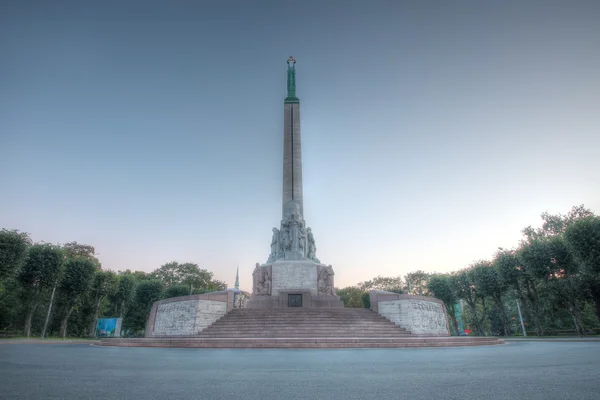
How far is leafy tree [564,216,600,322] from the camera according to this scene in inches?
869

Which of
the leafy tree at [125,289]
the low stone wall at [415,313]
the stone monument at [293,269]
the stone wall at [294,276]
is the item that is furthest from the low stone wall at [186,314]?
the leafy tree at [125,289]

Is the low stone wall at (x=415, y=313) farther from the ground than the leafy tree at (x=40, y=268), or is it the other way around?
the leafy tree at (x=40, y=268)

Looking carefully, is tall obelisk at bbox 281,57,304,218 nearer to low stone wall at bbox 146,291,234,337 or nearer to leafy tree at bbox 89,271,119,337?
low stone wall at bbox 146,291,234,337

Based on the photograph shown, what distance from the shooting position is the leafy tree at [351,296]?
182 ft

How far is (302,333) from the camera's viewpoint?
15.3m

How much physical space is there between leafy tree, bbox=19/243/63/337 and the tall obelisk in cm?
1964

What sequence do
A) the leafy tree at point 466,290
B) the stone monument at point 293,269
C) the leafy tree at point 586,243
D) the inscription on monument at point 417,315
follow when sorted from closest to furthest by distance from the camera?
the inscription on monument at point 417,315 < the leafy tree at point 586,243 < the stone monument at point 293,269 < the leafy tree at point 466,290

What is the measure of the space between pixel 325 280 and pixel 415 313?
7.37 m

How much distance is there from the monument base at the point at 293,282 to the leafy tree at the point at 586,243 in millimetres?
17225

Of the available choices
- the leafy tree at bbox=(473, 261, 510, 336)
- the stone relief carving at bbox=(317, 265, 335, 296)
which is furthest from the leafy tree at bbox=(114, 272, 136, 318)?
the leafy tree at bbox=(473, 261, 510, 336)

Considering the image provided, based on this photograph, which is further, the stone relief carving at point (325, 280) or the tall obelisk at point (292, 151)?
the tall obelisk at point (292, 151)

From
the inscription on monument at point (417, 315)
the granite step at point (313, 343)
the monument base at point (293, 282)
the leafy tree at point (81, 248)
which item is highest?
the leafy tree at point (81, 248)

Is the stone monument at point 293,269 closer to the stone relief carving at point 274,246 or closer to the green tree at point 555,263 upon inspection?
the stone relief carving at point 274,246

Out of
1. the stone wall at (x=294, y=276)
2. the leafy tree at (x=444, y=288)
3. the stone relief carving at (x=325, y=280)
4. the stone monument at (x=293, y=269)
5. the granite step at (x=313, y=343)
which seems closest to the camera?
the granite step at (x=313, y=343)
